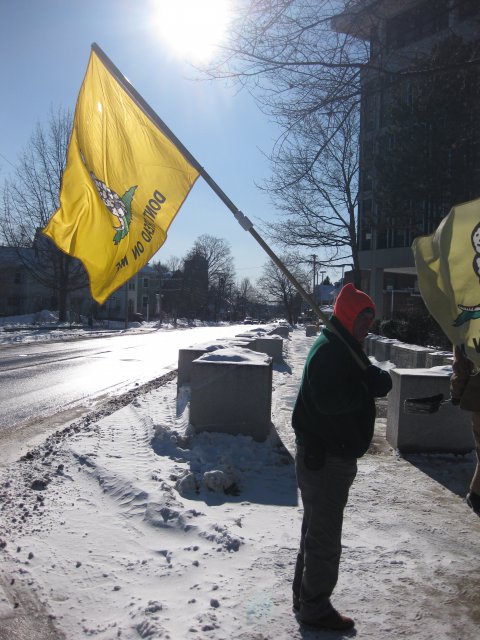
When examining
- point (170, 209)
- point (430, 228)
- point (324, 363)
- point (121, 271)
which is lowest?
point (324, 363)

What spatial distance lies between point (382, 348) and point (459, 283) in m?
11.7

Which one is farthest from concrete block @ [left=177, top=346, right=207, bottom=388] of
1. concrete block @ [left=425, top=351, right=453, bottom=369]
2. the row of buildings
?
the row of buildings

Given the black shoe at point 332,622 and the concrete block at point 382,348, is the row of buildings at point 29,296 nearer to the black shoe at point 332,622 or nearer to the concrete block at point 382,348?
the concrete block at point 382,348

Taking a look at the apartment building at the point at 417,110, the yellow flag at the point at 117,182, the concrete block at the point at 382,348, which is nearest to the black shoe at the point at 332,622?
the yellow flag at the point at 117,182

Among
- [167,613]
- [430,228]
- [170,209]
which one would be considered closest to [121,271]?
[170,209]

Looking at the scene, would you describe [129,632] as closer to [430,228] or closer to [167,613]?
[167,613]

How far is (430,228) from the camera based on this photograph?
2139 cm

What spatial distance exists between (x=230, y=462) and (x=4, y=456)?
2697 millimetres

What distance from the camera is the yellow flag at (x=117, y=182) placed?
4.37 metres

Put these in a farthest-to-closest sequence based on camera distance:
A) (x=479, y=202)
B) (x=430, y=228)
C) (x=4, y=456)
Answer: (x=430, y=228) → (x=4, y=456) → (x=479, y=202)

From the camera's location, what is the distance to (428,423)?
6516mm

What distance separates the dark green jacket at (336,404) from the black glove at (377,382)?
29 mm

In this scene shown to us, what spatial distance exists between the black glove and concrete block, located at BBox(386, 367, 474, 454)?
12.3ft

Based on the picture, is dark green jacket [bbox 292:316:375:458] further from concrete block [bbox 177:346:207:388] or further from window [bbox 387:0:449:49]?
window [bbox 387:0:449:49]
